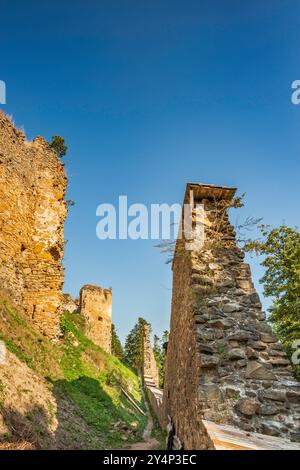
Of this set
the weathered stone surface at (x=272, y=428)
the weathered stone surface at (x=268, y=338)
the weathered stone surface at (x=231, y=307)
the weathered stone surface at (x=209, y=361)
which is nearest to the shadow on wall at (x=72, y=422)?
the weathered stone surface at (x=209, y=361)

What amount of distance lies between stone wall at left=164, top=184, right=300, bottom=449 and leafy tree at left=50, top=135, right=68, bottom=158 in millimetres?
10895

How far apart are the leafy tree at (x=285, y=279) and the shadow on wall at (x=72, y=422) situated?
715 cm

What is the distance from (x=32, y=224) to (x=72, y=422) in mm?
8088

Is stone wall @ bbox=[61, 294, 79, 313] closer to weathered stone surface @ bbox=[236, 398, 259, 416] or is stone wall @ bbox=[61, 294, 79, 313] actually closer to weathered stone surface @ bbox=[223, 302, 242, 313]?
weathered stone surface @ bbox=[223, 302, 242, 313]

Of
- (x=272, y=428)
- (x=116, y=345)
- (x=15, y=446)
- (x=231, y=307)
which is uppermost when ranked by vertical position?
(x=231, y=307)

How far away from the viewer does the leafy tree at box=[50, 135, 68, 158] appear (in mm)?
14836

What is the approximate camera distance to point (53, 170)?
1422 centimetres

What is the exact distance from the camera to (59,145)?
585 inches

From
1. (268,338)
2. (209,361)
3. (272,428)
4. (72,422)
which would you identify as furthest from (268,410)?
(72,422)

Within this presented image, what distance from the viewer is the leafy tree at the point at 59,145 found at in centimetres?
1484

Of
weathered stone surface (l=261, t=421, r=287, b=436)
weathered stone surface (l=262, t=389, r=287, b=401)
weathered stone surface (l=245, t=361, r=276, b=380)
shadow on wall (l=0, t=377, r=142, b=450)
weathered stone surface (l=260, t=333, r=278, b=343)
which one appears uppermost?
weathered stone surface (l=260, t=333, r=278, b=343)

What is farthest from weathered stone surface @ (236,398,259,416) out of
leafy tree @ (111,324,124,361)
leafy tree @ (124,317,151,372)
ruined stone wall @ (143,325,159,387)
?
leafy tree @ (111,324,124,361)

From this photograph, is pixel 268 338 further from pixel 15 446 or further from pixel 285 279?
pixel 285 279
